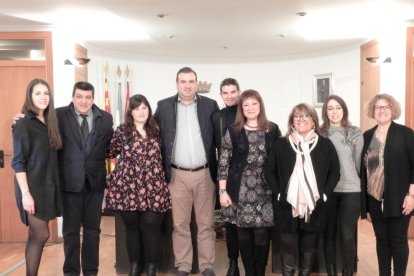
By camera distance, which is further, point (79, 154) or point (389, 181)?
point (79, 154)

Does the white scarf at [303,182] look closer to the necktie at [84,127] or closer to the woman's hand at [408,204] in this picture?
the woman's hand at [408,204]

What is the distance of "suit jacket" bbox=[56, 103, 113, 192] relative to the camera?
3125 millimetres

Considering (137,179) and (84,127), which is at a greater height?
(84,127)

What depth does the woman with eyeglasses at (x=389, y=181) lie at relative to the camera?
2.97 meters

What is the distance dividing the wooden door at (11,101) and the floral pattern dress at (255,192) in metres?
2.67

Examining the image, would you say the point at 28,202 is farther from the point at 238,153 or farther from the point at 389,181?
the point at 389,181

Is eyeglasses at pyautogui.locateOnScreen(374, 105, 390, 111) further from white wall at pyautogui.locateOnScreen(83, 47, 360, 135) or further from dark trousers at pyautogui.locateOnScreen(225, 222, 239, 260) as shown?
white wall at pyautogui.locateOnScreen(83, 47, 360, 135)

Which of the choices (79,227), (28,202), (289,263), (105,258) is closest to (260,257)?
(289,263)

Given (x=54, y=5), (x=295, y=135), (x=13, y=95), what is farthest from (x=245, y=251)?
(x=13, y=95)

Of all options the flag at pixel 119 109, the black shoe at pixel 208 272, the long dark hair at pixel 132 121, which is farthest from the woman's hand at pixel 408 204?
the flag at pixel 119 109

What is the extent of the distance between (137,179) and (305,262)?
1.28 meters

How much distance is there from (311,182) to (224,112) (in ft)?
2.83

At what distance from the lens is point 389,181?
117 inches

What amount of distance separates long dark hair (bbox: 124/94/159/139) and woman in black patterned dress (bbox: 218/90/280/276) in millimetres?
521
